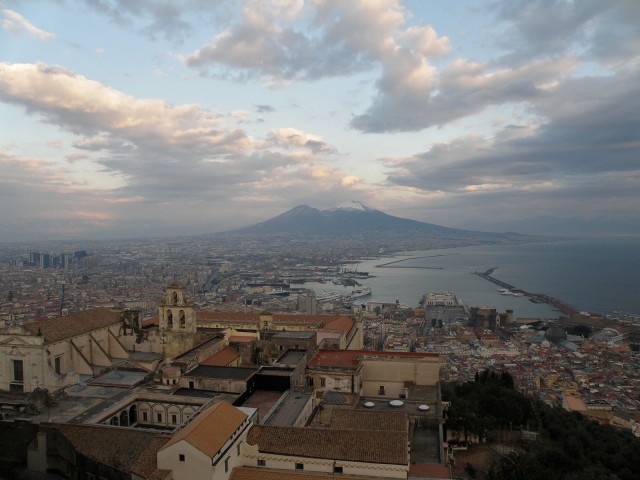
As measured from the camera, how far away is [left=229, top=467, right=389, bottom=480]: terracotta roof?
11.1 meters

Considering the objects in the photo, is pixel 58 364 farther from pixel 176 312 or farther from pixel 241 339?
pixel 241 339

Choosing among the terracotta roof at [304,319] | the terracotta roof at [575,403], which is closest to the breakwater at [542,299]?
the terracotta roof at [575,403]

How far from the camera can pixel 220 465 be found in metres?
10.5

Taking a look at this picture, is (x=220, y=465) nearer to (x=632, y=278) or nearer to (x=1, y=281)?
(x=1, y=281)

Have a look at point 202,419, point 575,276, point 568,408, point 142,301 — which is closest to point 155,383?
point 202,419

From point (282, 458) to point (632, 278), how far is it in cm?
12507

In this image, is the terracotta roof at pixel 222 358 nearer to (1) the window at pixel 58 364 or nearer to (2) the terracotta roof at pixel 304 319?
(1) the window at pixel 58 364

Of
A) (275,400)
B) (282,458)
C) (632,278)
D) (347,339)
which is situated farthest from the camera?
(632,278)

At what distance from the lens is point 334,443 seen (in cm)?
1175

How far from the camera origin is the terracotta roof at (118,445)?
1125cm

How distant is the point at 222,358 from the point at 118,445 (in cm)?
907

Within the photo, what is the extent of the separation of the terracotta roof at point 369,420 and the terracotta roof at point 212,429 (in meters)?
3.18

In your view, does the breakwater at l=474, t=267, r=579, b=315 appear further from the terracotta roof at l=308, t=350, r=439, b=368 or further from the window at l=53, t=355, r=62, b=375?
the window at l=53, t=355, r=62, b=375

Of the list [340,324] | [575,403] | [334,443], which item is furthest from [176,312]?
[575,403]
